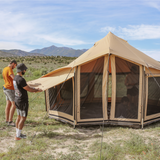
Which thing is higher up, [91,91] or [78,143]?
[91,91]

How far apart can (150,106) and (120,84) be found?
121cm

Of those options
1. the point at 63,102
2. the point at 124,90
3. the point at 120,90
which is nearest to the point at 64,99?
the point at 63,102

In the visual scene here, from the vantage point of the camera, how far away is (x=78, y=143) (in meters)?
4.47

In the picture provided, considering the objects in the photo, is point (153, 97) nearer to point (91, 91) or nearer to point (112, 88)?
point (112, 88)

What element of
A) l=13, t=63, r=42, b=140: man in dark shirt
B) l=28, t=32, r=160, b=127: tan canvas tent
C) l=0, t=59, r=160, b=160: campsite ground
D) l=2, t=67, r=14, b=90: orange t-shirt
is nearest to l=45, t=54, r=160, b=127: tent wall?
l=28, t=32, r=160, b=127: tan canvas tent

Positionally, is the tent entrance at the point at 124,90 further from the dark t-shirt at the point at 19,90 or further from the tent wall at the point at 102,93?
the dark t-shirt at the point at 19,90

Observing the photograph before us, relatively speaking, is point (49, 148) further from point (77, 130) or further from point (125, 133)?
point (125, 133)

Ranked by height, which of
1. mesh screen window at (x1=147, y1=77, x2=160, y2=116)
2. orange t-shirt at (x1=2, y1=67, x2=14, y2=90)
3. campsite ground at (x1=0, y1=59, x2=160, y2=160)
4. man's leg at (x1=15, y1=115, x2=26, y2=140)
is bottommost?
campsite ground at (x1=0, y1=59, x2=160, y2=160)

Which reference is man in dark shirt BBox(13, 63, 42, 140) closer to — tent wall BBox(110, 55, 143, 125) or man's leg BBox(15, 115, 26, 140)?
man's leg BBox(15, 115, 26, 140)

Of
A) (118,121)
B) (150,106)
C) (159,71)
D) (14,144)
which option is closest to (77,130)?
(118,121)

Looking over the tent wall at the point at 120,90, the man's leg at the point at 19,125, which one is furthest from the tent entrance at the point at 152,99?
the man's leg at the point at 19,125

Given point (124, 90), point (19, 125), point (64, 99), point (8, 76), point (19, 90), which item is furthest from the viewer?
point (64, 99)

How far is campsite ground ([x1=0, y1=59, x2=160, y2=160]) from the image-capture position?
12.4ft

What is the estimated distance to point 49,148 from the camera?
163 inches
